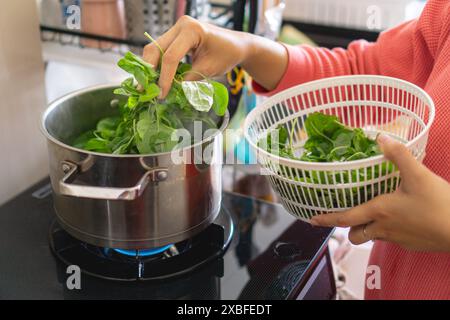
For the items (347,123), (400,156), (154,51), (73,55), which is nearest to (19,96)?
(73,55)

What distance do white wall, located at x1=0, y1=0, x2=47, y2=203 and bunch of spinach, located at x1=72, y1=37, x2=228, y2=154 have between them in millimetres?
262

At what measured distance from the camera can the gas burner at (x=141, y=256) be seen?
718 mm

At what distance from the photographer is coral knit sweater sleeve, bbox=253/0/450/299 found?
2.18ft

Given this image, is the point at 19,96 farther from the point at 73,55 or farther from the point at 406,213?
the point at 406,213

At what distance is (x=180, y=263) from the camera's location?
2.43 feet

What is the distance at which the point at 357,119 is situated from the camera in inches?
32.1

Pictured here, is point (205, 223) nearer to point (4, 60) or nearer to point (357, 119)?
point (357, 119)

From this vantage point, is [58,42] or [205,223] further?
[58,42]

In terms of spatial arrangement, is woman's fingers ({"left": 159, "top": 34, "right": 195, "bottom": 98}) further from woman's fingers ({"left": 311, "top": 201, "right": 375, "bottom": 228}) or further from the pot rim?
woman's fingers ({"left": 311, "top": 201, "right": 375, "bottom": 228})

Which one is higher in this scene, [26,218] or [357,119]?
[357,119]

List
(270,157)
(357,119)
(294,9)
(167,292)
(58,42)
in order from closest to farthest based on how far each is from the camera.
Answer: (270,157) → (167,292) → (357,119) → (58,42) → (294,9)

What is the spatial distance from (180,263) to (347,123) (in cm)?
34
